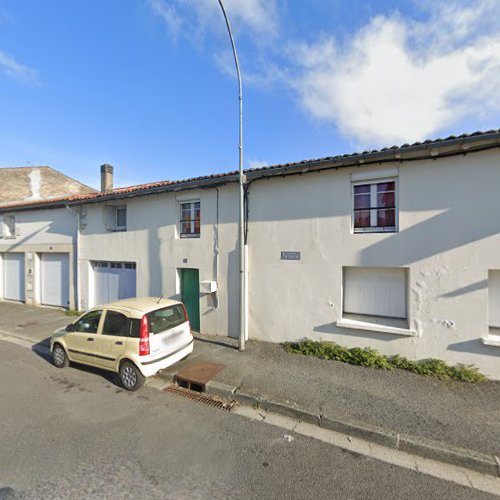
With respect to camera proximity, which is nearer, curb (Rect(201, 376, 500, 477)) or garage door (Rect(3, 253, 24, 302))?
curb (Rect(201, 376, 500, 477))

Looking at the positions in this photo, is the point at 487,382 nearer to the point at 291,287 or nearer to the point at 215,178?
the point at 291,287

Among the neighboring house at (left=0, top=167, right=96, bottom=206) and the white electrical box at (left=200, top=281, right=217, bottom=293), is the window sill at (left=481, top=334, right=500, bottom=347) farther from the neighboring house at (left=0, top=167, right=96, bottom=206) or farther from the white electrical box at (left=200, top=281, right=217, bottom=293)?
the neighboring house at (left=0, top=167, right=96, bottom=206)

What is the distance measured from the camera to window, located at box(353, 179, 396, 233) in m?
5.50

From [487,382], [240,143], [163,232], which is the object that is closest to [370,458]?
[487,382]

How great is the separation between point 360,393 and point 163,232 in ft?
21.1

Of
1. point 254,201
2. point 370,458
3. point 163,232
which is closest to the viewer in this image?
point 370,458

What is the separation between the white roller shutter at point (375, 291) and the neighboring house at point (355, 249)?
0.02m

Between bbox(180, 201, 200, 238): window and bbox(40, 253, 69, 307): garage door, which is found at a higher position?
bbox(180, 201, 200, 238): window

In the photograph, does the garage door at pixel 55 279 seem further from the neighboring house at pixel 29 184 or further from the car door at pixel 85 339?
the neighboring house at pixel 29 184

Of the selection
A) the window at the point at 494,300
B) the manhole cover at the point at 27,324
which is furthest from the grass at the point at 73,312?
the window at the point at 494,300

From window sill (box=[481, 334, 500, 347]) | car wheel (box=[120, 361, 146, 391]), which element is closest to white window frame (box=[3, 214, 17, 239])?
car wheel (box=[120, 361, 146, 391])

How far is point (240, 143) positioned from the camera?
19.7 ft

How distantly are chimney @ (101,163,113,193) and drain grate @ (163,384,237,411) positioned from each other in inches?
412

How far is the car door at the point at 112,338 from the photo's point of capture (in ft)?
15.6
